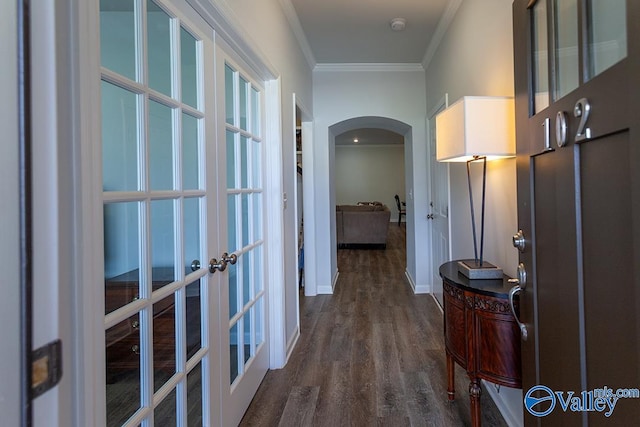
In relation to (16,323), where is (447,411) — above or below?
below

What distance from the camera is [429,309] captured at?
360 cm

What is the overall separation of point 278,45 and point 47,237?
7.52 feet

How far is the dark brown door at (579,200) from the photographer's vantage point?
70 cm

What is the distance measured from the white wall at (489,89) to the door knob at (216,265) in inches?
55.6

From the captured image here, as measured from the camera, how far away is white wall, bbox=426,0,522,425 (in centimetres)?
183

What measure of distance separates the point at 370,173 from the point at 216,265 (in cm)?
1035

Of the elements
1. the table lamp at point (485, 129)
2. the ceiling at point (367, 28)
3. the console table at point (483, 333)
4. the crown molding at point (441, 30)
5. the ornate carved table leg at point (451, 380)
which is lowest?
the ornate carved table leg at point (451, 380)

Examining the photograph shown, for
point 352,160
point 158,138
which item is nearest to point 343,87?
point 158,138

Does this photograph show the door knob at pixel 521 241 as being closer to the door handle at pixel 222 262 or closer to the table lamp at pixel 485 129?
the table lamp at pixel 485 129

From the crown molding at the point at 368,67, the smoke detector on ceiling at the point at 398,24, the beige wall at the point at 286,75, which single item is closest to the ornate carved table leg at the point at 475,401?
the beige wall at the point at 286,75

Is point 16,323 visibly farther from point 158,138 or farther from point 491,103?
point 491,103

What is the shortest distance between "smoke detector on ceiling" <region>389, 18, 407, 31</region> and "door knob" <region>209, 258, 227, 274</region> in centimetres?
258

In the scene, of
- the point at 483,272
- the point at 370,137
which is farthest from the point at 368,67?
the point at 370,137

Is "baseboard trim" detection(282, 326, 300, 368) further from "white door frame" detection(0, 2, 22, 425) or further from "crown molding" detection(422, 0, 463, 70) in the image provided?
"crown molding" detection(422, 0, 463, 70)
